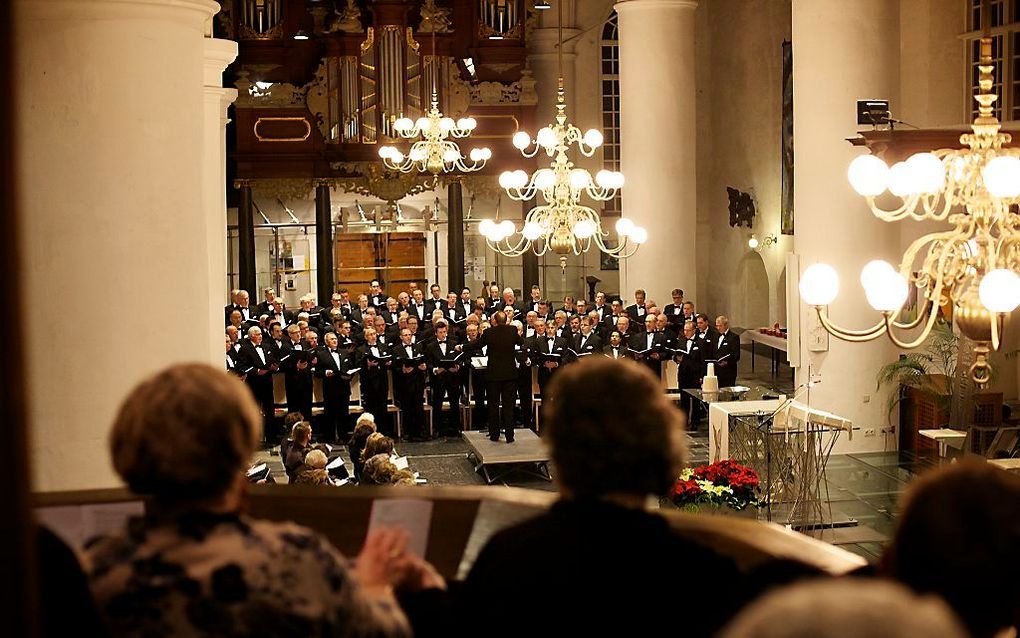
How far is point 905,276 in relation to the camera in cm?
648

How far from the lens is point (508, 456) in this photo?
1300 centimetres

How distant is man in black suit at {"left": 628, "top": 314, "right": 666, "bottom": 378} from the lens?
54.8ft

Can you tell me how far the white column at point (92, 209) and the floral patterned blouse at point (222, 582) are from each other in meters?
3.49

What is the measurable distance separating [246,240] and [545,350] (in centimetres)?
952

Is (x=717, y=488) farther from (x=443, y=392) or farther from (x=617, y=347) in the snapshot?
(x=443, y=392)

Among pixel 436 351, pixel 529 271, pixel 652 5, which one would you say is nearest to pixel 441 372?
pixel 436 351

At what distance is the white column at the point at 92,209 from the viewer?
5.55 meters

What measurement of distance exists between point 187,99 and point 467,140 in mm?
18351

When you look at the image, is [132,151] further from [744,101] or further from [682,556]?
[744,101]

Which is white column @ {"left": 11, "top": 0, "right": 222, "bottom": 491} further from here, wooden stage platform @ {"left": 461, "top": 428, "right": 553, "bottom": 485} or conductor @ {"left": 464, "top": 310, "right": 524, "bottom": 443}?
conductor @ {"left": 464, "top": 310, "right": 524, "bottom": 443}

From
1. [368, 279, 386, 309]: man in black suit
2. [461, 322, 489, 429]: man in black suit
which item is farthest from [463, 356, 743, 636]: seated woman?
[368, 279, 386, 309]: man in black suit

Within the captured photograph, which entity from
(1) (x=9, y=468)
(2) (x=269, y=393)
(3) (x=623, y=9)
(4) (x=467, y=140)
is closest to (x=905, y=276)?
(1) (x=9, y=468)

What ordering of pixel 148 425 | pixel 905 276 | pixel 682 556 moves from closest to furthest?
pixel 148 425
pixel 682 556
pixel 905 276

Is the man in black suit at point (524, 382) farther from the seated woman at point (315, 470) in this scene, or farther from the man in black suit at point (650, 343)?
the seated woman at point (315, 470)
